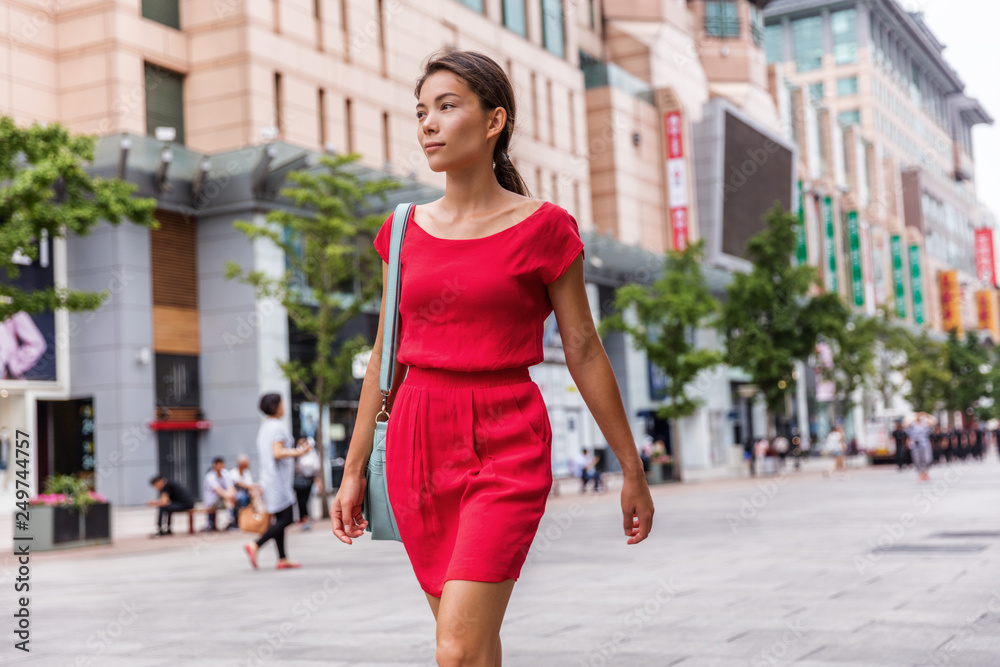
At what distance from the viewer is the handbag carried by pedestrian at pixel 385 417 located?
299 centimetres

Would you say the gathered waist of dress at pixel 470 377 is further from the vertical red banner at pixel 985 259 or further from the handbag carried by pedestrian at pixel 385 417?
the vertical red banner at pixel 985 259

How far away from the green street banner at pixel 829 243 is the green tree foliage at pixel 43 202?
6261 cm

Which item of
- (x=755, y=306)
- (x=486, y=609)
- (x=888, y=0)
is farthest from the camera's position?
(x=888, y=0)

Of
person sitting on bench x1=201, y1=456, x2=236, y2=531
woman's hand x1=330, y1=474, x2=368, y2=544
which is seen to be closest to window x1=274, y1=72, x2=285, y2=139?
person sitting on bench x1=201, y1=456, x2=236, y2=531

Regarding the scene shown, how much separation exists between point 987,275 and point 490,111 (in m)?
132

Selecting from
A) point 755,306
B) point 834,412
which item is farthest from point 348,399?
point 834,412

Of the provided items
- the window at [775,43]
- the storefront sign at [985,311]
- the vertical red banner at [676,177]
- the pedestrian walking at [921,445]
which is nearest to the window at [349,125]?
the pedestrian walking at [921,445]

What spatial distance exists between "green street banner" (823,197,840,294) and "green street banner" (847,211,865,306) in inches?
163

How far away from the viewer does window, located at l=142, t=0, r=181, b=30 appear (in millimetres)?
31016

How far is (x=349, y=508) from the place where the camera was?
3.00 metres

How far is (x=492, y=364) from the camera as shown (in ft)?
9.38

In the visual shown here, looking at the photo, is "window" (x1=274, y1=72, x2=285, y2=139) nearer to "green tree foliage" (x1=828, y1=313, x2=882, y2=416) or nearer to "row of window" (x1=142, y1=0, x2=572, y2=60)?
"row of window" (x1=142, y1=0, x2=572, y2=60)

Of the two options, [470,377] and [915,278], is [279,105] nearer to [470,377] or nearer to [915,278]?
[470,377]

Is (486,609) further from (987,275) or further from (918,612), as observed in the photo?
(987,275)
